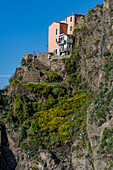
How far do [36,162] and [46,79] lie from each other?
1538cm

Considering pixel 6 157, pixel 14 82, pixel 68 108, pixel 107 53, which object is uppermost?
pixel 107 53

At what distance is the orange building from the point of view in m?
76.3

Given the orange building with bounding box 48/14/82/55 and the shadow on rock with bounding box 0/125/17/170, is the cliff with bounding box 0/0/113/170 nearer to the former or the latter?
the shadow on rock with bounding box 0/125/17/170

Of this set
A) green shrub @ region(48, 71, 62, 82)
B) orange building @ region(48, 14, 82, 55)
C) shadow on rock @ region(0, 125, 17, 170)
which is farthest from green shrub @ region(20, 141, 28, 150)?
orange building @ region(48, 14, 82, 55)

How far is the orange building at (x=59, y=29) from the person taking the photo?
76.3 meters

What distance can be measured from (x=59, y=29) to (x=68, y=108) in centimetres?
1763

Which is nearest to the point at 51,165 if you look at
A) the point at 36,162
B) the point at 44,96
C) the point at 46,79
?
the point at 36,162

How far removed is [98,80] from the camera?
64.4 m

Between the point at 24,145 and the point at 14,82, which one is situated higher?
the point at 14,82

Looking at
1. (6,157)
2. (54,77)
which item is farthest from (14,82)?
(6,157)

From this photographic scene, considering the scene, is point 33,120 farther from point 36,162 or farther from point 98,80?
point 98,80

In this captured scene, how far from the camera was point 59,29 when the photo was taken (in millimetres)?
76812

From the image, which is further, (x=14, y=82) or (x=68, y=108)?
(x=14, y=82)

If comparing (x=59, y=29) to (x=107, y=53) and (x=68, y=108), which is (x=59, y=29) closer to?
(x=107, y=53)
